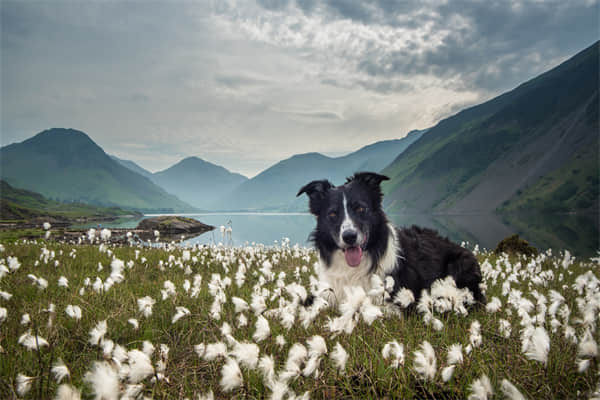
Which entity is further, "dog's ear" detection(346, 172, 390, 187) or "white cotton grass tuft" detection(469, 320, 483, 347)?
"dog's ear" detection(346, 172, 390, 187)

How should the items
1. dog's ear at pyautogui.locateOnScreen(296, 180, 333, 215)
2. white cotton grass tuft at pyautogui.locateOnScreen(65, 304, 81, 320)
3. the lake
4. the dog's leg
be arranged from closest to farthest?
white cotton grass tuft at pyautogui.locateOnScreen(65, 304, 81, 320) → the dog's leg → dog's ear at pyautogui.locateOnScreen(296, 180, 333, 215) → the lake

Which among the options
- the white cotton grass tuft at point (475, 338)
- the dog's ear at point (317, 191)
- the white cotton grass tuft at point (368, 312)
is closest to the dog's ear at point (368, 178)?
the dog's ear at point (317, 191)

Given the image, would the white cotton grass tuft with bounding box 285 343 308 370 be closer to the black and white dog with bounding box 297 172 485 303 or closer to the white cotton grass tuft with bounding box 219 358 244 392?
the white cotton grass tuft with bounding box 219 358 244 392

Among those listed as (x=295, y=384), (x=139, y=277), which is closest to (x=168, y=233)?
(x=139, y=277)

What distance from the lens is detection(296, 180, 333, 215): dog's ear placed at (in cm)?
628

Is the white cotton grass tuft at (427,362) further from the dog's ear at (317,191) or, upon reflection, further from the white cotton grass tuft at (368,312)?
the dog's ear at (317,191)

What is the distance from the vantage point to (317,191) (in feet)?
20.9

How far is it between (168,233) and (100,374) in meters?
38.3

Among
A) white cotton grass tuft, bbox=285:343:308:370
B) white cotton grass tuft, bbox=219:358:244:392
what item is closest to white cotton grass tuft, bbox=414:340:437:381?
white cotton grass tuft, bbox=285:343:308:370

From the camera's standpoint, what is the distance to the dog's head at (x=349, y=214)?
5.25 meters

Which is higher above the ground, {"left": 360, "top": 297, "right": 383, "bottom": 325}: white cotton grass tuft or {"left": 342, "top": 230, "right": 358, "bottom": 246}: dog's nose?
{"left": 342, "top": 230, "right": 358, "bottom": 246}: dog's nose

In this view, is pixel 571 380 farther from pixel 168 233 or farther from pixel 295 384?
pixel 168 233

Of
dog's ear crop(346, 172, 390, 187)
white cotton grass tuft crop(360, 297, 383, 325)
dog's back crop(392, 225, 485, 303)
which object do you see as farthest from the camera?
dog's ear crop(346, 172, 390, 187)

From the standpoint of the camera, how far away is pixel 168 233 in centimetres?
3666
